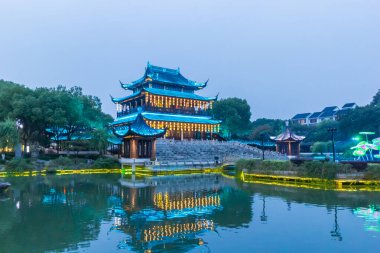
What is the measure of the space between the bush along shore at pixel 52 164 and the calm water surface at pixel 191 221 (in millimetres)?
13347

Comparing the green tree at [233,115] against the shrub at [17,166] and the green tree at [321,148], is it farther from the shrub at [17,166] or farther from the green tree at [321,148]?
the shrub at [17,166]

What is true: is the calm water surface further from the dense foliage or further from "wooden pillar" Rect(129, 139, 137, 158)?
the dense foliage

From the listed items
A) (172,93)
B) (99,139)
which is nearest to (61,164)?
(99,139)

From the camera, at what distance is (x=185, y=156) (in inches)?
1569

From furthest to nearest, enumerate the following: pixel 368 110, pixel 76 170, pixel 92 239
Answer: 1. pixel 368 110
2. pixel 76 170
3. pixel 92 239

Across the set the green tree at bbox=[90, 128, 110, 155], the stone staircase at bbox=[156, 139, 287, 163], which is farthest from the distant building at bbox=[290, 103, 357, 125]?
the green tree at bbox=[90, 128, 110, 155]

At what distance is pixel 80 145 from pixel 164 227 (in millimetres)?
36215

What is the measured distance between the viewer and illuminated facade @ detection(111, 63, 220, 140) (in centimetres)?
5197

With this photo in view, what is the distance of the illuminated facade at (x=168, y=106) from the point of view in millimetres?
51969

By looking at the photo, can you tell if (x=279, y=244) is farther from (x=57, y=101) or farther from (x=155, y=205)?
(x=57, y=101)

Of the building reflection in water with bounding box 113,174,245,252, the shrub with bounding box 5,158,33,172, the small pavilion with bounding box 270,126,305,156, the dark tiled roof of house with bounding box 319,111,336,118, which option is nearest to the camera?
the building reflection in water with bounding box 113,174,245,252

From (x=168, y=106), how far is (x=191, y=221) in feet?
141

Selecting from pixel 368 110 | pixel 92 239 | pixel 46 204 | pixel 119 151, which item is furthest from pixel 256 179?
pixel 368 110

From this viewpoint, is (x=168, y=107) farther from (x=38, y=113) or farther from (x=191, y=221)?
(x=191, y=221)
